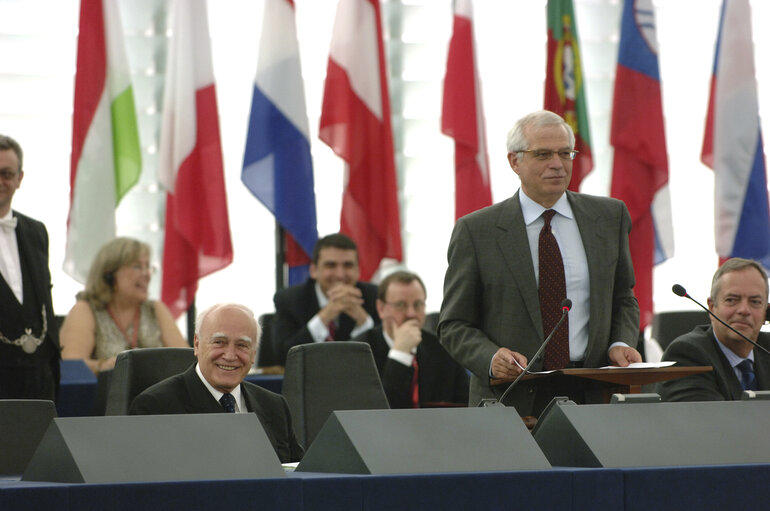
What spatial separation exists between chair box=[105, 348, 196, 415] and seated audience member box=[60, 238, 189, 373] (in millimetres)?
1884

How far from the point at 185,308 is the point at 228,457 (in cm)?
452

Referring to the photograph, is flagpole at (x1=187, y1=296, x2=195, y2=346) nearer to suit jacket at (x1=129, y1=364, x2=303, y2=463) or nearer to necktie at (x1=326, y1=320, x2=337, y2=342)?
necktie at (x1=326, y1=320, x2=337, y2=342)

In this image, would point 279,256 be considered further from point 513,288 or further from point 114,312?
point 513,288

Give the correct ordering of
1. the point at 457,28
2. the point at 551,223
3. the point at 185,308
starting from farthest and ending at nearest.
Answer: the point at 457,28 < the point at 185,308 < the point at 551,223

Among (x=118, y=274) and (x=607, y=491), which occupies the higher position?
(x=118, y=274)

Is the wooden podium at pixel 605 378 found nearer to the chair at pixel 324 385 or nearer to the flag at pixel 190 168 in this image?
the chair at pixel 324 385

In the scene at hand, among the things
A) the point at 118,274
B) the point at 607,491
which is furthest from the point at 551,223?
the point at 118,274

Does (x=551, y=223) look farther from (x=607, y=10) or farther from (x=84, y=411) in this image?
(x=607, y=10)

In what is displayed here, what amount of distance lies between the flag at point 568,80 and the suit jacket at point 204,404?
13.6 ft

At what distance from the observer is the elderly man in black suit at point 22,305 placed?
14.3 ft

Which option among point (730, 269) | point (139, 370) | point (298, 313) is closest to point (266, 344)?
point (298, 313)

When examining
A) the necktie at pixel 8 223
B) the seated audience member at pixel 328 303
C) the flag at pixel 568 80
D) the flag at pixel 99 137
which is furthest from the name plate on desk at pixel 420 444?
the flag at pixel 568 80

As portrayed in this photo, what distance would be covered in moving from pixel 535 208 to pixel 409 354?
6.59 ft

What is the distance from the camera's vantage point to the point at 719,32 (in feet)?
24.4
